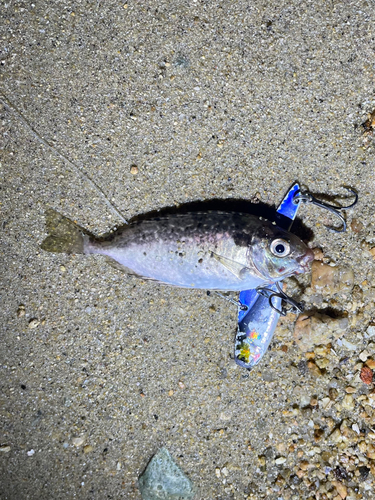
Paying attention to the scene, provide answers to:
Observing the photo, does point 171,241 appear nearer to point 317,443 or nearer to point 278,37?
point 278,37

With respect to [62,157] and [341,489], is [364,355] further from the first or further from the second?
[62,157]

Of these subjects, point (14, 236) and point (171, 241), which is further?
point (14, 236)

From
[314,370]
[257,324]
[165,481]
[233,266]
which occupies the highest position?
[233,266]

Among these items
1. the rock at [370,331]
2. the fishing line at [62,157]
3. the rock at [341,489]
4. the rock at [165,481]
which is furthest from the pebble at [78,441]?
the rock at [370,331]

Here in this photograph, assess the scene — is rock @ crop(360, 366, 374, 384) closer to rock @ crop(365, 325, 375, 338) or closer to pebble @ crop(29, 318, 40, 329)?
rock @ crop(365, 325, 375, 338)

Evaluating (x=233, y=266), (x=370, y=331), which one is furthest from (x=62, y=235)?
(x=370, y=331)

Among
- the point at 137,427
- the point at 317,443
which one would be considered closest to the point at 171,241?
the point at 137,427
